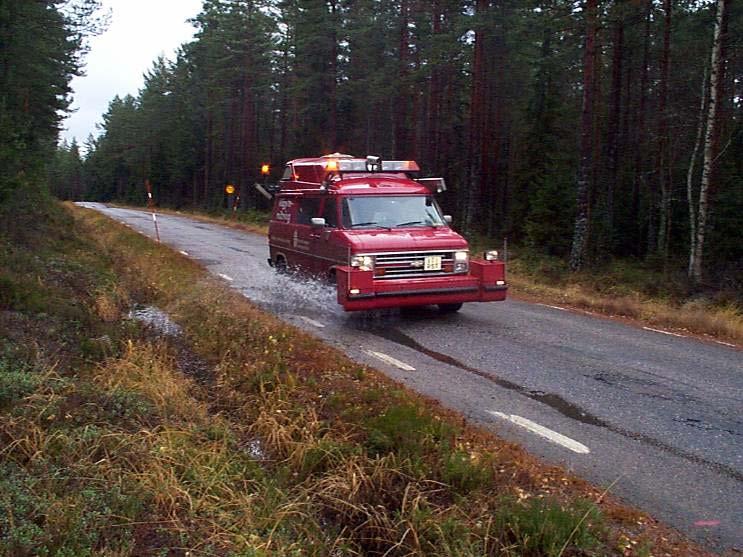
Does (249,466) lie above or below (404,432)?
below

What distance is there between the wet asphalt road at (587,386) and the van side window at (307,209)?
1194 mm

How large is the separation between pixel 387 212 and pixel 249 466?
23.9 ft

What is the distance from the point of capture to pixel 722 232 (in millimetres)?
23156

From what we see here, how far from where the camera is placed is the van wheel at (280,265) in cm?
1455

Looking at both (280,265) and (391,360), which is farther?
(280,265)

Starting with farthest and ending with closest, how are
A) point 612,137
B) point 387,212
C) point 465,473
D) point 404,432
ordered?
point 612,137
point 387,212
point 404,432
point 465,473

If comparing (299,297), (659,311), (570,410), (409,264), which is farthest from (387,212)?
(570,410)

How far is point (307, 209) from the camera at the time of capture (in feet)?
42.8

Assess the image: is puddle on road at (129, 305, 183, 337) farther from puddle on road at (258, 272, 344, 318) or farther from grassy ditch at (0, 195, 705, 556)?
puddle on road at (258, 272, 344, 318)

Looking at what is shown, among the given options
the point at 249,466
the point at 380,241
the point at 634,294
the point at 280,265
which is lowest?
the point at 634,294

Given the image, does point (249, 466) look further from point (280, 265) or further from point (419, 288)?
point (280, 265)

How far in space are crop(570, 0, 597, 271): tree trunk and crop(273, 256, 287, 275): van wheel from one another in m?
9.88

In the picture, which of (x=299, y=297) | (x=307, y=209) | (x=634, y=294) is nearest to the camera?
(x=299, y=297)

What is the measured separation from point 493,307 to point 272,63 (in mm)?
38964
